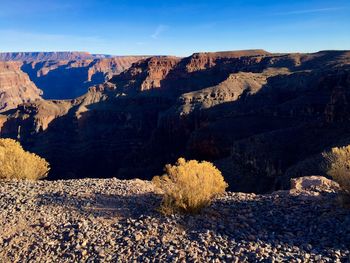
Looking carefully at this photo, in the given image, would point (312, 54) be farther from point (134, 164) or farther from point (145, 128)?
point (134, 164)

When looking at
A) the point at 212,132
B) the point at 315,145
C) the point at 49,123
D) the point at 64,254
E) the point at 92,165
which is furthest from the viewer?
the point at 49,123

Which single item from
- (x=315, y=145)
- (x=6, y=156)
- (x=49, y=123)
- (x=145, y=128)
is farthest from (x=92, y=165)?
(x=6, y=156)

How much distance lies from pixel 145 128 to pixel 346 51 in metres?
50.0

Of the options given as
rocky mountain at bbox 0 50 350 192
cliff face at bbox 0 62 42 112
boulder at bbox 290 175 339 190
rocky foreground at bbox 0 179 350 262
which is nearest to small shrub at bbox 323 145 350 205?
rocky foreground at bbox 0 179 350 262

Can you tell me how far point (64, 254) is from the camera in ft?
31.0

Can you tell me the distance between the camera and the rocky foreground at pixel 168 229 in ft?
29.5

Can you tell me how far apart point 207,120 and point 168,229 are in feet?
184

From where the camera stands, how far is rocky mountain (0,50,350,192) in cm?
3859

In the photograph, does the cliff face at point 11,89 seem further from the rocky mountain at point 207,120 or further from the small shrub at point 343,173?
the small shrub at point 343,173

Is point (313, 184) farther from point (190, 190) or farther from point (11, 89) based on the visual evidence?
point (11, 89)

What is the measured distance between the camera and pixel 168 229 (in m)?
10.4

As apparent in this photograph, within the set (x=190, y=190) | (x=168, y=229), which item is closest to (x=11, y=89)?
(x=190, y=190)

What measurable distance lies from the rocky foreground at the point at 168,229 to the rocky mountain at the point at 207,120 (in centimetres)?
1425

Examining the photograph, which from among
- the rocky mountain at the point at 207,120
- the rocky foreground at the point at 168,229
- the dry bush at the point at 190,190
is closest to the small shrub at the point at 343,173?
the rocky foreground at the point at 168,229
